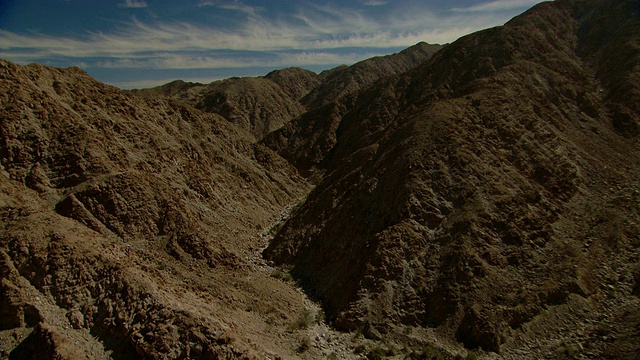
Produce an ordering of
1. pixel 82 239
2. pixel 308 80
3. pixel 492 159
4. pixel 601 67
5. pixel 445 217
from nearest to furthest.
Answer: pixel 82 239 → pixel 445 217 → pixel 492 159 → pixel 601 67 → pixel 308 80

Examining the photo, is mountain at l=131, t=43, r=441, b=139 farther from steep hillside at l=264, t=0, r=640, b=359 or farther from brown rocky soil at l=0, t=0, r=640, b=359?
steep hillside at l=264, t=0, r=640, b=359

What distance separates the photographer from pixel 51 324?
457 inches

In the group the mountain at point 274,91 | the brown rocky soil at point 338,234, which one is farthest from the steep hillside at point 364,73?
the brown rocky soil at point 338,234

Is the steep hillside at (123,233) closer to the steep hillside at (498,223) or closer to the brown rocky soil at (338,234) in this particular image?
the brown rocky soil at (338,234)

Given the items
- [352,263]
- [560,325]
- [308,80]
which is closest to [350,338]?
[352,263]

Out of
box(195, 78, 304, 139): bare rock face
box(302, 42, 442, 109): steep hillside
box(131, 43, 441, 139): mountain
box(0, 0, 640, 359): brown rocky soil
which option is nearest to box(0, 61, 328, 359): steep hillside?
box(0, 0, 640, 359): brown rocky soil

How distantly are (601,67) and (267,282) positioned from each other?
3936 cm

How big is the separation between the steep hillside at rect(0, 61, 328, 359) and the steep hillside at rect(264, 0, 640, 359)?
4.12 meters

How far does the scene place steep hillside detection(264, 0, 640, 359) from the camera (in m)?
16.1

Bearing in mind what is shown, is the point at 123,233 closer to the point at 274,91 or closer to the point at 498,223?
the point at 498,223

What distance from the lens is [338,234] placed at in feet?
73.8

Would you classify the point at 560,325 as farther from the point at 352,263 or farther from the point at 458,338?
the point at 352,263

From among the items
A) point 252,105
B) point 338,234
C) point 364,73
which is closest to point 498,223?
point 338,234

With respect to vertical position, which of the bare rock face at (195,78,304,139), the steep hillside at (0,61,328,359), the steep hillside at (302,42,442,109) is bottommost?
the steep hillside at (0,61,328,359)
